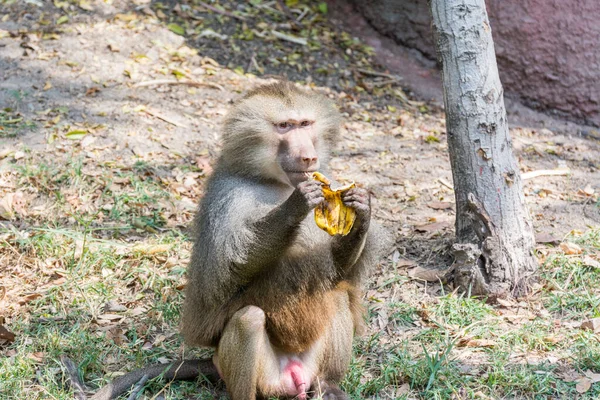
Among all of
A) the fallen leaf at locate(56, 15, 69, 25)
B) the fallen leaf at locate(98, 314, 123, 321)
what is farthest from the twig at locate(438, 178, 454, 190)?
the fallen leaf at locate(56, 15, 69, 25)

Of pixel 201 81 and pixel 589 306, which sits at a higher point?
pixel 589 306

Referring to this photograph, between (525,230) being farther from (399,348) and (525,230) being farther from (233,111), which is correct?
(233,111)

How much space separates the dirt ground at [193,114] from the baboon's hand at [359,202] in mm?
1709

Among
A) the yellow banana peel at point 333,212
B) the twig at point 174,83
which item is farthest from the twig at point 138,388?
the twig at point 174,83

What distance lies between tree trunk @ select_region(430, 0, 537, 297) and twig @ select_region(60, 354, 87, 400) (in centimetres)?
265

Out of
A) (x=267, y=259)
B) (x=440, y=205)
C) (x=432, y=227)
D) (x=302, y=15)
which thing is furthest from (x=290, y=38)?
(x=267, y=259)

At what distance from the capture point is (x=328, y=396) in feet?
14.3

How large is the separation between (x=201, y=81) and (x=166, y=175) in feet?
5.70

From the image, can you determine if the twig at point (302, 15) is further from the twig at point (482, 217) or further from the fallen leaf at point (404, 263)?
the twig at point (482, 217)

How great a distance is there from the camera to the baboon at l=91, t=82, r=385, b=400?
4.02 m

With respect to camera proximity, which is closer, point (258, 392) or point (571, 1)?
point (258, 392)

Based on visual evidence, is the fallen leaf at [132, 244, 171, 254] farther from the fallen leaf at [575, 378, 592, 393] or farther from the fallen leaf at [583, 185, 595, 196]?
the fallen leaf at [583, 185, 595, 196]

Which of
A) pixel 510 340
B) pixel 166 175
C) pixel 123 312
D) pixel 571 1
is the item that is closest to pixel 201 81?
pixel 166 175

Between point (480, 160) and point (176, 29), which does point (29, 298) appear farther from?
point (176, 29)
